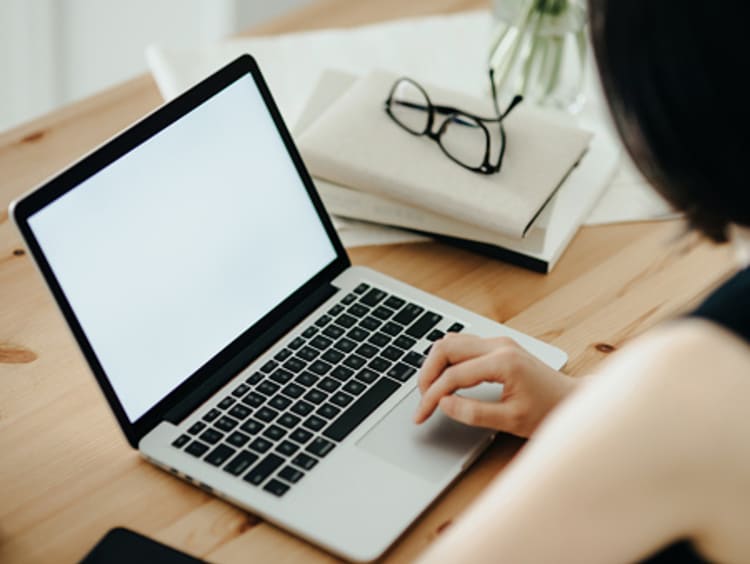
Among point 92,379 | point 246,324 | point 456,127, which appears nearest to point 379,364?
point 246,324

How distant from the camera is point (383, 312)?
99cm

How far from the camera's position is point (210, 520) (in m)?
0.81

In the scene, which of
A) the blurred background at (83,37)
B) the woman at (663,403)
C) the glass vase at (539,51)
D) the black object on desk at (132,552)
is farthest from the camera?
the blurred background at (83,37)

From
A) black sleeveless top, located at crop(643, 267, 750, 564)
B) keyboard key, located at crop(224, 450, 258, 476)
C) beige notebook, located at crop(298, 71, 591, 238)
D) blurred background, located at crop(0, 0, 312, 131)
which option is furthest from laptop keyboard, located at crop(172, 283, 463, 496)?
blurred background, located at crop(0, 0, 312, 131)

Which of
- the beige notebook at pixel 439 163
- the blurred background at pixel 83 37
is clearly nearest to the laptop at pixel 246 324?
the beige notebook at pixel 439 163

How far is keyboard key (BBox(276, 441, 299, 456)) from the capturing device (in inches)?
32.9

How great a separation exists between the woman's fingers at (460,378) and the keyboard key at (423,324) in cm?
10

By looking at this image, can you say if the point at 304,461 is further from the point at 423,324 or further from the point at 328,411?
the point at 423,324

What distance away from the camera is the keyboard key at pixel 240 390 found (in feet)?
2.92

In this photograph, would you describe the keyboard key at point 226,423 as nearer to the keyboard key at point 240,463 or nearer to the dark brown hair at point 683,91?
the keyboard key at point 240,463

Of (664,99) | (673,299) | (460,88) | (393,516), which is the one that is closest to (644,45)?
(664,99)

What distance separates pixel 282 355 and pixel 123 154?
22 cm

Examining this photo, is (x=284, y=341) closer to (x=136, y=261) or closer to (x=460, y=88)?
(x=136, y=261)

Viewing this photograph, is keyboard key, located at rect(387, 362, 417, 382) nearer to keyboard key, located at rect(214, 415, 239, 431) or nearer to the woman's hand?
the woman's hand
